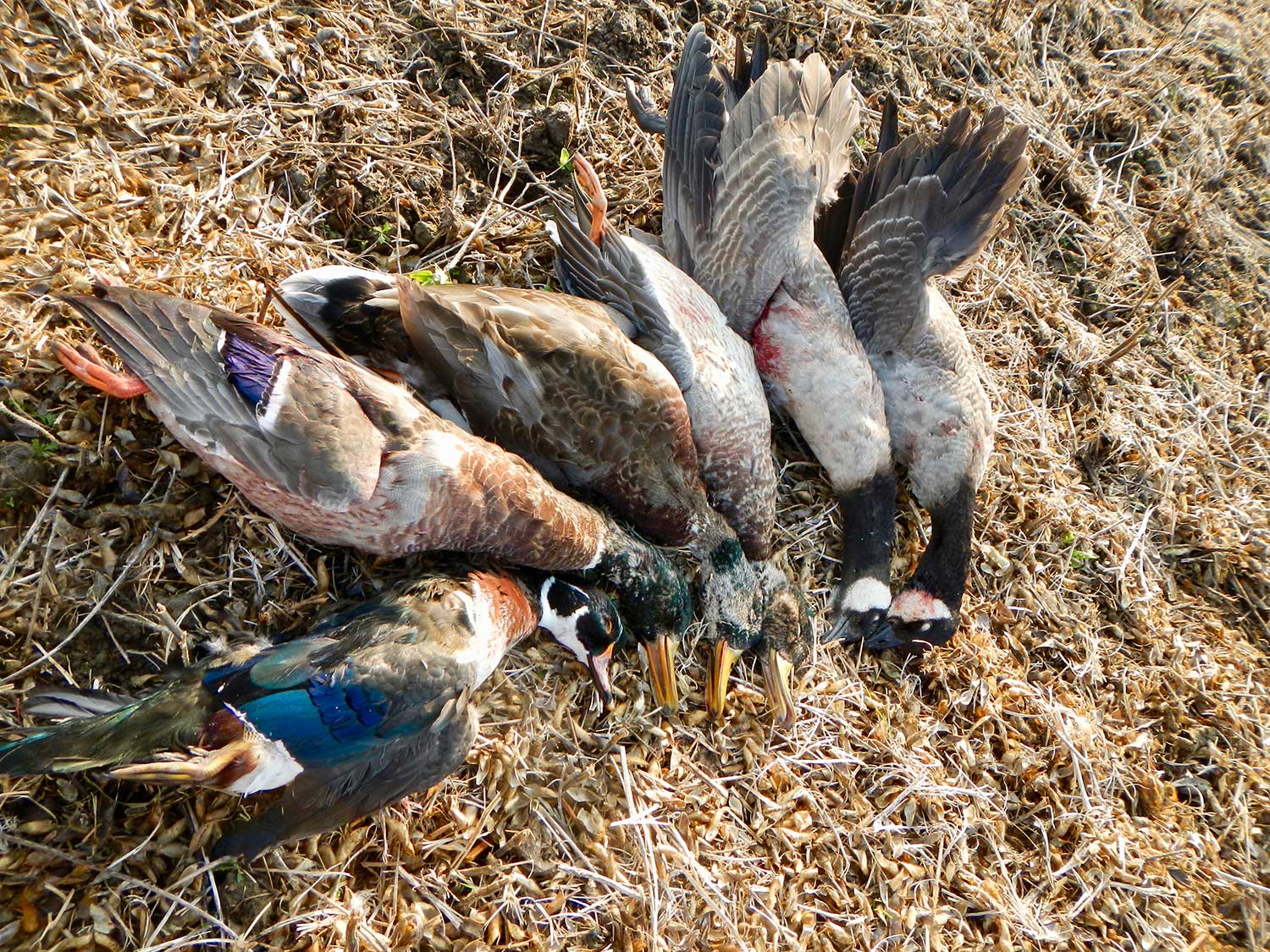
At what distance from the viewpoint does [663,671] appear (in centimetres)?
317

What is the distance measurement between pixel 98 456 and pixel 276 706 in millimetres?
1061

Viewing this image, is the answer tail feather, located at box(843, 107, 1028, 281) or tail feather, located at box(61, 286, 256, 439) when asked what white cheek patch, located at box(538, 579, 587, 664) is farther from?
tail feather, located at box(843, 107, 1028, 281)

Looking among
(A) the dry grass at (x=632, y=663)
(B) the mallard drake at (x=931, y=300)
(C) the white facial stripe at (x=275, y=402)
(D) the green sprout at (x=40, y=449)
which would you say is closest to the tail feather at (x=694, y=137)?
(A) the dry grass at (x=632, y=663)

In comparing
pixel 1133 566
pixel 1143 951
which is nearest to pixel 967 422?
pixel 1133 566

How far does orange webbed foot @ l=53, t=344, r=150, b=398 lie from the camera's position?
99.1 inches

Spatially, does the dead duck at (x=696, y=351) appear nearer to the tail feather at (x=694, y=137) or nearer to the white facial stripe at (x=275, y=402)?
the tail feather at (x=694, y=137)

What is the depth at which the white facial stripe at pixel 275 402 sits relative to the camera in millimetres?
2359

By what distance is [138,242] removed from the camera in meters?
2.89

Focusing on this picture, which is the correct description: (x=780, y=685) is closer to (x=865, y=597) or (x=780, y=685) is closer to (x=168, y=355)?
(x=865, y=597)

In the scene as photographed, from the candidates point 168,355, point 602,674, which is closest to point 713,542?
point 602,674

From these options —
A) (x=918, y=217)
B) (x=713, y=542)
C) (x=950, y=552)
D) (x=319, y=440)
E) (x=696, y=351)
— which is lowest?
(x=950, y=552)

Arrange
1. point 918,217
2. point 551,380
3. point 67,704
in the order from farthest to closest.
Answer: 1. point 918,217
2. point 551,380
3. point 67,704

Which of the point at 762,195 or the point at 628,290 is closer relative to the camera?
the point at 628,290

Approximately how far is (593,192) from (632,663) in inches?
81.4
